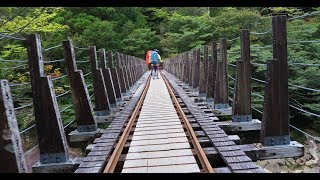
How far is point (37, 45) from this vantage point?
3.78m

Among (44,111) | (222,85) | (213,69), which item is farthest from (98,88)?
(44,111)

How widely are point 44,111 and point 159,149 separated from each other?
4.01 ft

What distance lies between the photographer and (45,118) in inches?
151

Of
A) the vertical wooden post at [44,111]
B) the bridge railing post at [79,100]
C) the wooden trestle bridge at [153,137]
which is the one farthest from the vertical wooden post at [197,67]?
the vertical wooden post at [44,111]

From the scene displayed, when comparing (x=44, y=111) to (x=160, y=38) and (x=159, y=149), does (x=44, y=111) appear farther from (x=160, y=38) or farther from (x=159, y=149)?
(x=160, y=38)

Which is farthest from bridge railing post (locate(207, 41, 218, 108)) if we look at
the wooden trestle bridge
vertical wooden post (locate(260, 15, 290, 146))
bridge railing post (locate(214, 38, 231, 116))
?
vertical wooden post (locate(260, 15, 290, 146))

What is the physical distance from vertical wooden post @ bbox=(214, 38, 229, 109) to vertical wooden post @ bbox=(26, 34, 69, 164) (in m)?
3.18

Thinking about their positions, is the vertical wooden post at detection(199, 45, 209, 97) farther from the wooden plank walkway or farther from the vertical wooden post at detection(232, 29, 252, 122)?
the vertical wooden post at detection(232, 29, 252, 122)

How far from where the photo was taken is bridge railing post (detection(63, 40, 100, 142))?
498cm

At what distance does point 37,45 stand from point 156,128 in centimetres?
211

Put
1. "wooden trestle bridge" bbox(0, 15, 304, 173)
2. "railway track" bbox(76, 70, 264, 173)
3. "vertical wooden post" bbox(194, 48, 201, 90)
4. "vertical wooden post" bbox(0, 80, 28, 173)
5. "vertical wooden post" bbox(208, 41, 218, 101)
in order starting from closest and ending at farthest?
1. "vertical wooden post" bbox(0, 80, 28, 173)
2. "wooden trestle bridge" bbox(0, 15, 304, 173)
3. "railway track" bbox(76, 70, 264, 173)
4. "vertical wooden post" bbox(208, 41, 218, 101)
5. "vertical wooden post" bbox(194, 48, 201, 90)

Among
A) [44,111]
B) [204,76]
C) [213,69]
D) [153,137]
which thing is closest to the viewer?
[44,111]
